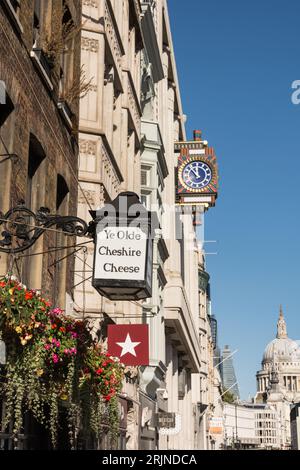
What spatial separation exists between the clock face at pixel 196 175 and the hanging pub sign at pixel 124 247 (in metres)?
41.1

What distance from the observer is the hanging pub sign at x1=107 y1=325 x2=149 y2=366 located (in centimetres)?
1682

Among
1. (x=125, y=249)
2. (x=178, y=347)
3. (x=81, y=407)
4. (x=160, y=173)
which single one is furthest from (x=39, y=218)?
(x=178, y=347)

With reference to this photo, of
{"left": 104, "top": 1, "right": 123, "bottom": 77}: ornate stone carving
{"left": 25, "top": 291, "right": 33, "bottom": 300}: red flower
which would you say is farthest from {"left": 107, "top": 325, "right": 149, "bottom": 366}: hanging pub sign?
{"left": 104, "top": 1, "right": 123, "bottom": 77}: ornate stone carving

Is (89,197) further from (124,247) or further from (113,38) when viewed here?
(124,247)

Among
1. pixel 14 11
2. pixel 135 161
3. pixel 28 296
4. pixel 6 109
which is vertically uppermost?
pixel 135 161

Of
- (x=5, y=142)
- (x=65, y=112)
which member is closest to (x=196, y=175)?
(x=65, y=112)

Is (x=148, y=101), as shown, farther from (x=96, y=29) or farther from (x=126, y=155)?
(x=96, y=29)

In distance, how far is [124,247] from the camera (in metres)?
10.4

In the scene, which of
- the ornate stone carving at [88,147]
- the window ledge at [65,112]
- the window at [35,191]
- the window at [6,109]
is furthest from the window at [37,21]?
the ornate stone carving at [88,147]

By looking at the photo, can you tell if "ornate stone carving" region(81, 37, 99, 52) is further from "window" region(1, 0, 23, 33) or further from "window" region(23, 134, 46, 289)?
"window" region(1, 0, 23, 33)

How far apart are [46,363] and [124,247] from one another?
1804 mm

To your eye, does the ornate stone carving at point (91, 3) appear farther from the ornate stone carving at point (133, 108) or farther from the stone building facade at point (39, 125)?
the ornate stone carving at point (133, 108)

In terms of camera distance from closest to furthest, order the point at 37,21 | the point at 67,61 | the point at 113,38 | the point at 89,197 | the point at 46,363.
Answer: the point at 46,363, the point at 37,21, the point at 67,61, the point at 89,197, the point at 113,38

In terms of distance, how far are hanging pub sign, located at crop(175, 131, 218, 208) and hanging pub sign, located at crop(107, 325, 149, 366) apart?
34387 millimetres
